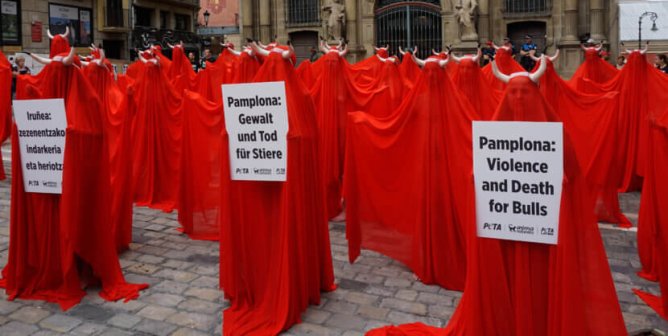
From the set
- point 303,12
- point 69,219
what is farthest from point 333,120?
point 303,12

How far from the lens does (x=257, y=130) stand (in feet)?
16.3

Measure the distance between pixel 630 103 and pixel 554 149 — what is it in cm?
682

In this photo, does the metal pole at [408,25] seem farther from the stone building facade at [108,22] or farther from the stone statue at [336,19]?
the stone building facade at [108,22]

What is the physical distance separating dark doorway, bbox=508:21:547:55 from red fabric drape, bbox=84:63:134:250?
2202 cm

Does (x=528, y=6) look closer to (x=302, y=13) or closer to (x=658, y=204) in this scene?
(x=302, y=13)

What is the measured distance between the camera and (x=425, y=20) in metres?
28.5

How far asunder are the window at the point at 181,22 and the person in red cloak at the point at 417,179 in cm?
4295

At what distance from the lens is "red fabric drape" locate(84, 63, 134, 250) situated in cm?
680

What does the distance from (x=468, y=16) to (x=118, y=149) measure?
21.6 m

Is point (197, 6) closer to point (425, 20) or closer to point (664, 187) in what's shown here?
point (425, 20)

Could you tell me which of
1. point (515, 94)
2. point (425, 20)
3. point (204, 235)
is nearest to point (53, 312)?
point (204, 235)

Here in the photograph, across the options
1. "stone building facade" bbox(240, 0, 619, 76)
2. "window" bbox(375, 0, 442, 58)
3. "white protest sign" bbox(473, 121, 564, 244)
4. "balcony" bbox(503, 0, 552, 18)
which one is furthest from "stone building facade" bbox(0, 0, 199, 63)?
"white protest sign" bbox(473, 121, 564, 244)

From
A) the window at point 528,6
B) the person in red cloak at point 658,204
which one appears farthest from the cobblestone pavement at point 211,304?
the window at point 528,6

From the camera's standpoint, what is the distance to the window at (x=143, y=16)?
4141 cm
